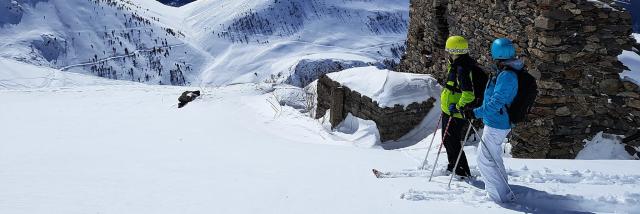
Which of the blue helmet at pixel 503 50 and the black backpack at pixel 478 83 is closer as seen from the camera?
the blue helmet at pixel 503 50

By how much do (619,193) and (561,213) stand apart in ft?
3.62

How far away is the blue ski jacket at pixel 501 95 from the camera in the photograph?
5625 mm

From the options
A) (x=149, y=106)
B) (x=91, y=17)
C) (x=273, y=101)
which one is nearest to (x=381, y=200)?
(x=273, y=101)

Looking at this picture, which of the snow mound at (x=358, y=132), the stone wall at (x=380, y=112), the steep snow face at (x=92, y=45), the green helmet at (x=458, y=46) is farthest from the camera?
the steep snow face at (x=92, y=45)

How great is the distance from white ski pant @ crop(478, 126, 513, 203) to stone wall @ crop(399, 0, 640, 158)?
143 inches

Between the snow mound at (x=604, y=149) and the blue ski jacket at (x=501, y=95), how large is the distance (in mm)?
4185

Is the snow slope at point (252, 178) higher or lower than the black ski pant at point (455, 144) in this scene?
lower

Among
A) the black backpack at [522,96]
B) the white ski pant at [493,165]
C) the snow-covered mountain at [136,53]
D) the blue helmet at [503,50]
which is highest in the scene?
the blue helmet at [503,50]

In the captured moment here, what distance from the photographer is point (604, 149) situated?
360 inches

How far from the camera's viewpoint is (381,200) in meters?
6.46

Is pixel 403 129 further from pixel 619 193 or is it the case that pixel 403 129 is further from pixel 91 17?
pixel 91 17

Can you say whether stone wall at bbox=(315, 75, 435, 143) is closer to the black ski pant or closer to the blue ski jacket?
the black ski pant

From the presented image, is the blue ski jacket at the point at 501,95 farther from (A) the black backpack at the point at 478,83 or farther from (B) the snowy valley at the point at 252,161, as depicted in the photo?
(B) the snowy valley at the point at 252,161

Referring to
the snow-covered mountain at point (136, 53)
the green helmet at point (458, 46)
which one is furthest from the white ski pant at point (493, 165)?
the snow-covered mountain at point (136, 53)
